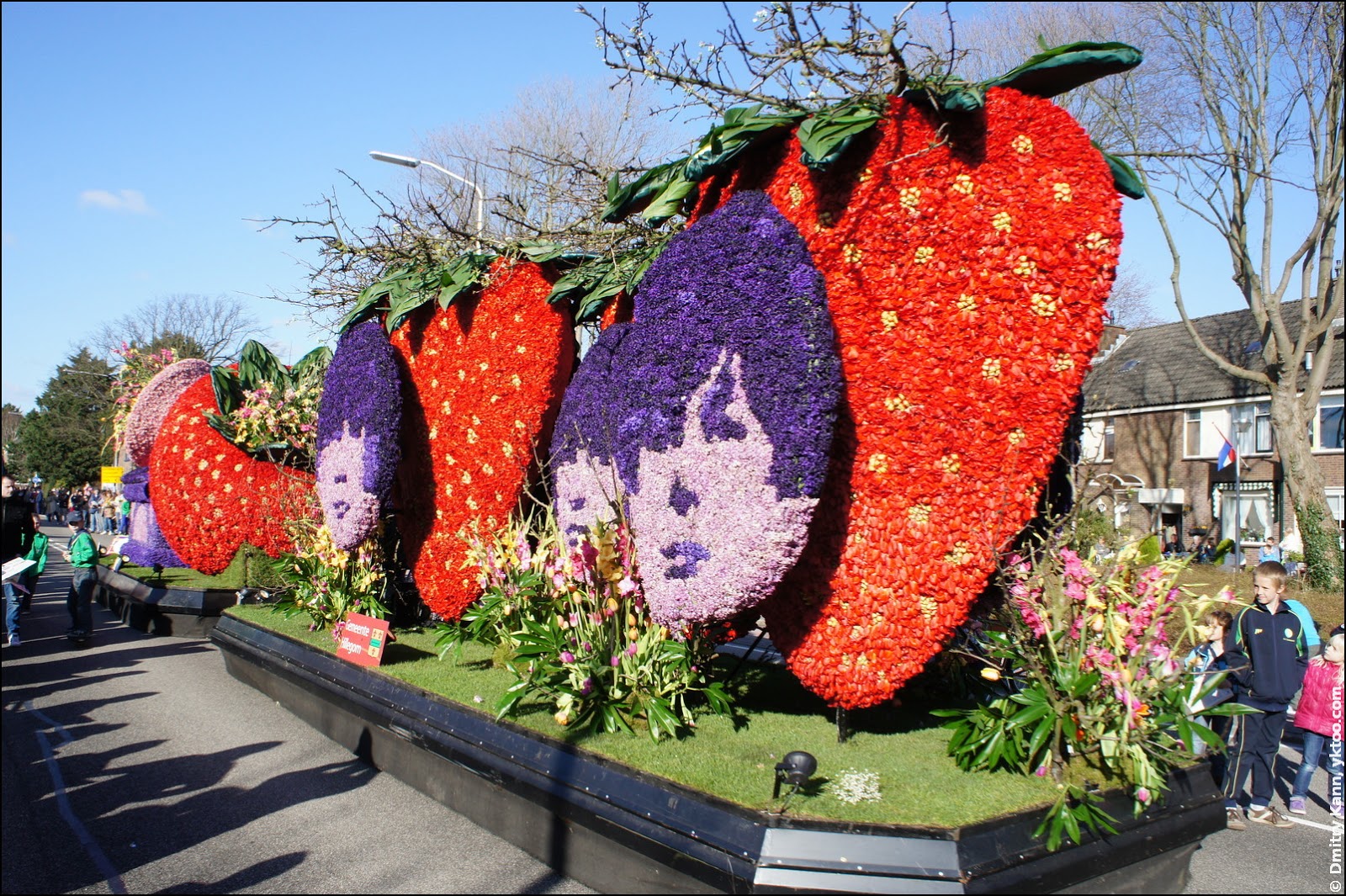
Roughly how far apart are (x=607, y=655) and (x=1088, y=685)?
2.66 m

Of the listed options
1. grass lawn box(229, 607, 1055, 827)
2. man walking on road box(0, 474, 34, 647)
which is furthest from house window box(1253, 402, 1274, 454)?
man walking on road box(0, 474, 34, 647)

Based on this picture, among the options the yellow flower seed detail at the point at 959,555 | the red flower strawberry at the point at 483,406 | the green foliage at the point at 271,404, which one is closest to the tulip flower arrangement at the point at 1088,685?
the yellow flower seed detail at the point at 959,555

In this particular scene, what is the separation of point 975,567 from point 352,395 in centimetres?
550

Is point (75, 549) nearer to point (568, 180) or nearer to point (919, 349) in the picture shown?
point (568, 180)

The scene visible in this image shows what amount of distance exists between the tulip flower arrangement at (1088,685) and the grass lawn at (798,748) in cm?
19

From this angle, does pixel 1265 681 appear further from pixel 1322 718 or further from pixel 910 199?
pixel 910 199

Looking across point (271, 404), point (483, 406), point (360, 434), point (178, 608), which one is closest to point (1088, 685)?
point (483, 406)

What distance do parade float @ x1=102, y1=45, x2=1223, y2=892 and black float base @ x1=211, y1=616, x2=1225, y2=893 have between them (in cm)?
1

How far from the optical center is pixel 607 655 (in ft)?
18.0

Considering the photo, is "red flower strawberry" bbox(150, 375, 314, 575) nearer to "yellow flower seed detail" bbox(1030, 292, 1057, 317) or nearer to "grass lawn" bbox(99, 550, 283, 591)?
"grass lawn" bbox(99, 550, 283, 591)

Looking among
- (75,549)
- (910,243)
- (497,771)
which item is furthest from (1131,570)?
(75,549)

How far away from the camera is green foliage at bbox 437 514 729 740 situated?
5.21m

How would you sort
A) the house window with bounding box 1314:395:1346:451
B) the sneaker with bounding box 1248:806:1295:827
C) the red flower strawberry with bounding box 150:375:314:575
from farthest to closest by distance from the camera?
the house window with bounding box 1314:395:1346:451 → the red flower strawberry with bounding box 150:375:314:575 → the sneaker with bounding box 1248:806:1295:827

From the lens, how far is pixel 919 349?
460 cm
